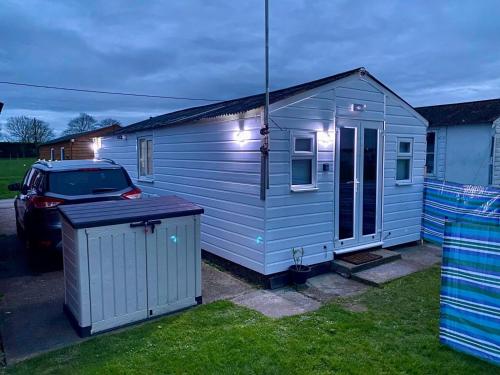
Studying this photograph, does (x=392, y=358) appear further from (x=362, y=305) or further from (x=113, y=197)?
(x=113, y=197)

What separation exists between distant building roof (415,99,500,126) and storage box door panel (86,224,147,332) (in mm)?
13765

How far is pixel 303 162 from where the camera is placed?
5531mm

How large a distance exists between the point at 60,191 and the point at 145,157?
3.85m

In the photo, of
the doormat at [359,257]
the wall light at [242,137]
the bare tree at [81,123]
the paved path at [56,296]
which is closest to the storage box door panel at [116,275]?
the paved path at [56,296]

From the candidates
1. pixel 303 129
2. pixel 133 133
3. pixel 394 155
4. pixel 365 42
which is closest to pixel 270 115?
pixel 303 129

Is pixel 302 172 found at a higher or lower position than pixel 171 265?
higher

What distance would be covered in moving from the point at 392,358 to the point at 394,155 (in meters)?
4.46

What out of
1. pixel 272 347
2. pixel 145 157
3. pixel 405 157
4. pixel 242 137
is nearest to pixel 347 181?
pixel 405 157

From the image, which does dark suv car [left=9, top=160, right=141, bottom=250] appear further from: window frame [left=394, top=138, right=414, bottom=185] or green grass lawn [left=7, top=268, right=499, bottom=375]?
window frame [left=394, top=138, right=414, bottom=185]

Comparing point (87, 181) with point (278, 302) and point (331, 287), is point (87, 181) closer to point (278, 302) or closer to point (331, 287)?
point (278, 302)

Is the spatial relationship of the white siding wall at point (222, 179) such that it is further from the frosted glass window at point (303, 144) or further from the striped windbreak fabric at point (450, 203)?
the striped windbreak fabric at point (450, 203)

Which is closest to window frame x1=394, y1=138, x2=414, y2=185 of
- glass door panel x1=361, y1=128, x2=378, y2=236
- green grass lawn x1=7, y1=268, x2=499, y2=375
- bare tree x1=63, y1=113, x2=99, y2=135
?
glass door panel x1=361, y1=128, x2=378, y2=236

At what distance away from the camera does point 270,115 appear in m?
4.96

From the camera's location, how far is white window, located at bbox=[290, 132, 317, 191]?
17.5 ft
